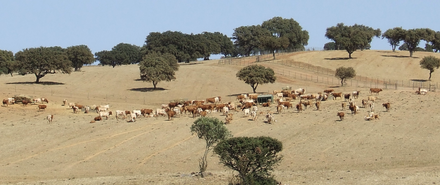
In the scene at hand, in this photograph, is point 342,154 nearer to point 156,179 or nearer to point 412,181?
point 412,181

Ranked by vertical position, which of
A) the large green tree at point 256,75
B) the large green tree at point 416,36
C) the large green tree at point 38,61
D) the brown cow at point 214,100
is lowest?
the brown cow at point 214,100

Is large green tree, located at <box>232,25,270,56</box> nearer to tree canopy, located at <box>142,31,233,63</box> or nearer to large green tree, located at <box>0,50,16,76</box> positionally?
tree canopy, located at <box>142,31,233,63</box>

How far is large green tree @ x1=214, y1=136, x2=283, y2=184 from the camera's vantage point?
28562mm

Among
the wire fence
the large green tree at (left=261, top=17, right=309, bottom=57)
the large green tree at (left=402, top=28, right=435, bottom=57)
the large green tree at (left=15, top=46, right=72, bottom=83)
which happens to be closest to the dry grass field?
the large green tree at (left=15, top=46, right=72, bottom=83)

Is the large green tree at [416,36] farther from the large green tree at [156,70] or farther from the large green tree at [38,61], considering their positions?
the large green tree at [38,61]

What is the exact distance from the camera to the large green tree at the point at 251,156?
1125 inches

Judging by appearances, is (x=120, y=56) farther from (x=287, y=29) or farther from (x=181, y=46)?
(x=287, y=29)

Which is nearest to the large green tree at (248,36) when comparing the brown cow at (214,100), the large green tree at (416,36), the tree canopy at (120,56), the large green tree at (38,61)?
the tree canopy at (120,56)

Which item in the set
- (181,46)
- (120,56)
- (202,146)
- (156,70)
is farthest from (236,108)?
(120,56)

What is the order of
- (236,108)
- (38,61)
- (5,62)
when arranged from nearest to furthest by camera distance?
1. (236,108)
2. (38,61)
3. (5,62)

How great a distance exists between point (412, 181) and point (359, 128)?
589 inches

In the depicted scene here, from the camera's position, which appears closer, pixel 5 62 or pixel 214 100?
pixel 214 100

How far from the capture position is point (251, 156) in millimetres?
28359

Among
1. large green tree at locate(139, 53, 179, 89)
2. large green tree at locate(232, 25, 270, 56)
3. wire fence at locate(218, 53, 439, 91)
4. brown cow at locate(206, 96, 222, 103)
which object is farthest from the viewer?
large green tree at locate(232, 25, 270, 56)
